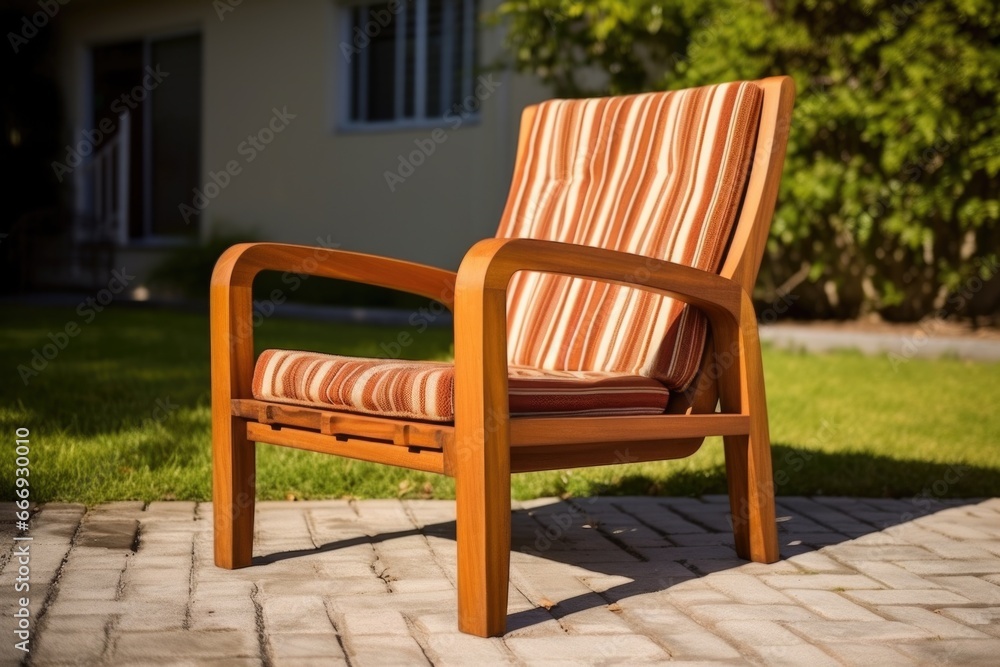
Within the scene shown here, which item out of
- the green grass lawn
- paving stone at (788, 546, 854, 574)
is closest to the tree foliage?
the green grass lawn

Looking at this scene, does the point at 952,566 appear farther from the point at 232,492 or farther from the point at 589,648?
the point at 232,492

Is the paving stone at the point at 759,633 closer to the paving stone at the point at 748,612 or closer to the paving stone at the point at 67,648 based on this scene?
the paving stone at the point at 748,612

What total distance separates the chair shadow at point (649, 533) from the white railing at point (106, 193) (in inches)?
372

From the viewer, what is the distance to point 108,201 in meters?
11.8

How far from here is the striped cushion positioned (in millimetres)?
2043

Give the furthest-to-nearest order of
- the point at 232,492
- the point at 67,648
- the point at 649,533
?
the point at 649,533, the point at 232,492, the point at 67,648

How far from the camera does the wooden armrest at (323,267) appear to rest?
2.44 meters

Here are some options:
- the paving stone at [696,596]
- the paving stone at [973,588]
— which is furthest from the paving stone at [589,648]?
the paving stone at [973,588]

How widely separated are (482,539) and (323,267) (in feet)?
2.75

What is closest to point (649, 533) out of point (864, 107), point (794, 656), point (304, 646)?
point (794, 656)

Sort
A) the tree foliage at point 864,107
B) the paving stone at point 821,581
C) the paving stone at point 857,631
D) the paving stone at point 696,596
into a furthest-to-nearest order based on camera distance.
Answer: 1. the tree foliage at point 864,107
2. the paving stone at point 821,581
3. the paving stone at point 696,596
4. the paving stone at point 857,631

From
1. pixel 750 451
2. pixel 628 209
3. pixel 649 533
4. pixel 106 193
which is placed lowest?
pixel 649 533

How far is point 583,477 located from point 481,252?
64.4 inches

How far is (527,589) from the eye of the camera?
2.31 m
